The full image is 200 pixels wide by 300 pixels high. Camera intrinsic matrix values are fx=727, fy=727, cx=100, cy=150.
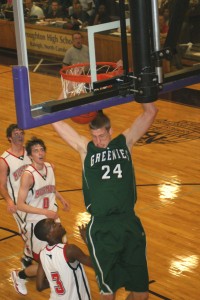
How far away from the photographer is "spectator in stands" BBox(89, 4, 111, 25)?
554cm

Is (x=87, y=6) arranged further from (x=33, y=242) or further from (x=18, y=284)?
(x=18, y=284)

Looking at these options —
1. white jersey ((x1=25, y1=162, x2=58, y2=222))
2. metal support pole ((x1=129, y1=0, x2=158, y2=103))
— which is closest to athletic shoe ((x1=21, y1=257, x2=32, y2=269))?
white jersey ((x1=25, y1=162, x2=58, y2=222))

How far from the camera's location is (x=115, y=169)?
551 centimetres

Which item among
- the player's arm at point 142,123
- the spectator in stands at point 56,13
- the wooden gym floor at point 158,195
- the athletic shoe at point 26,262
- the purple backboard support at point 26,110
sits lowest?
the wooden gym floor at point 158,195

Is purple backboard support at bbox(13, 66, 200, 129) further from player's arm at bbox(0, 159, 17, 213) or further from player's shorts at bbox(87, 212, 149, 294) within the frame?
player's arm at bbox(0, 159, 17, 213)

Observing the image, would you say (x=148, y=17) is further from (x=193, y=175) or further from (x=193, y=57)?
(x=193, y=175)

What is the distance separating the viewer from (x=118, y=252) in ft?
18.0

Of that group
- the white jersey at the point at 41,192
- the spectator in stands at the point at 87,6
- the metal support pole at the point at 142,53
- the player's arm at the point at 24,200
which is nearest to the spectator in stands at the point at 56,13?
the spectator in stands at the point at 87,6

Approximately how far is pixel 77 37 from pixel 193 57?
41.8 inches

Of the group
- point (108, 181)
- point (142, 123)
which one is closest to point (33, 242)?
point (108, 181)

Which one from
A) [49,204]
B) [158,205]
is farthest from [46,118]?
[158,205]

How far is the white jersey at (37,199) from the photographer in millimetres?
6719

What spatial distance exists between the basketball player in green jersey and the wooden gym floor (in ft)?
2.00

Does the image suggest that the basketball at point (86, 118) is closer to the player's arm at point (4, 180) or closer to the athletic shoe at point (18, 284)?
the player's arm at point (4, 180)
